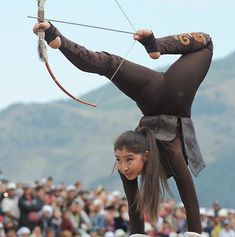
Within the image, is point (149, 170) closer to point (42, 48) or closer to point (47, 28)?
point (42, 48)

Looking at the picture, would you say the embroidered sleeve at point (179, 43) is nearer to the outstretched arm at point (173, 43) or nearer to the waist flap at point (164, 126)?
the outstretched arm at point (173, 43)

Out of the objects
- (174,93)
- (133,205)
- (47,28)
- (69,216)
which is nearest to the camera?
(47,28)

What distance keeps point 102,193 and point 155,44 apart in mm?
15219

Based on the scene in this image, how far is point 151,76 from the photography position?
1049cm

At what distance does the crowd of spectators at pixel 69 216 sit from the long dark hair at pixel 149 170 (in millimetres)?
8328

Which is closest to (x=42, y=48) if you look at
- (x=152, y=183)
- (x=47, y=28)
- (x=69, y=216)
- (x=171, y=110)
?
(x=47, y=28)

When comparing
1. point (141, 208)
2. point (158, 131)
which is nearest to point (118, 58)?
point (158, 131)

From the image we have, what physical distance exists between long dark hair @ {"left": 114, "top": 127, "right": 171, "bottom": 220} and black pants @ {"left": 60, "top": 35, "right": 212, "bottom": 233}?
0.42ft

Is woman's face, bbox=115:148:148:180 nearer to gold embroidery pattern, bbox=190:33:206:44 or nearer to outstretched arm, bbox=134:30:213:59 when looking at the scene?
outstretched arm, bbox=134:30:213:59

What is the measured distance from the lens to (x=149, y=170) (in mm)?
10562

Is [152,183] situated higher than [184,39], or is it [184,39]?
[184,39]

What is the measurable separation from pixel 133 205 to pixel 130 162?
53cm

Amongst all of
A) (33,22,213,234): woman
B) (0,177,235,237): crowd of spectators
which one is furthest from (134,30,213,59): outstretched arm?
(0,177,235,237): crowd of spectators

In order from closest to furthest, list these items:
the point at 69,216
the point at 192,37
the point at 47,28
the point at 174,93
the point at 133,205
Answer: the point at 47,28, the point at 174,93, the point at 192,37, the point at 133,205, the point at 69,216
